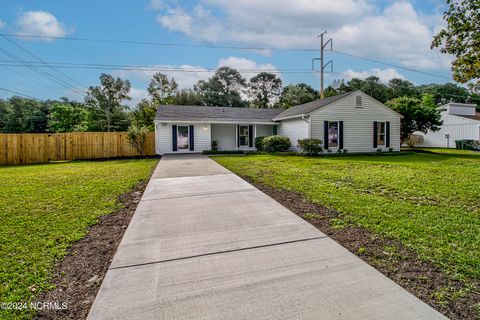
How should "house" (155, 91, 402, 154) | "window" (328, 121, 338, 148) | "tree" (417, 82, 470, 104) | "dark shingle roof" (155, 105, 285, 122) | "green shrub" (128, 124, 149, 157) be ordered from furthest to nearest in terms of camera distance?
"tree" (417, 82, 470, 104) → "dark shingle roof" (155, 105, 285, 122) → "window" (328, 121, 338, 148) → "house" (155, 91, 402, 154) → "green shrub" (128, 124, 149, 157)

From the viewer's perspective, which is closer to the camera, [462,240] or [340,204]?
→ [462,240]

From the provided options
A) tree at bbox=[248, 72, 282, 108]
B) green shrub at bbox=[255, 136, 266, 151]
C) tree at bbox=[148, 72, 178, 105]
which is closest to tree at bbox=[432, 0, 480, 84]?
green shrub at bbox=[255, 136, 266, 151]

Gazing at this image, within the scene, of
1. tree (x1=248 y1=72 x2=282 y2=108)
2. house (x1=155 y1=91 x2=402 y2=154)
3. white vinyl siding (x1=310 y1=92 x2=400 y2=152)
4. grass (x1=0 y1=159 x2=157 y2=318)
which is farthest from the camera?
tree (x1=248 y1=72 x2=282 y2=108)

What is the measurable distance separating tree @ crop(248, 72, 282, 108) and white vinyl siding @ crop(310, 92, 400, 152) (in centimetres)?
2619

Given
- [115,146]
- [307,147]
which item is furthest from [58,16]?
[307,147]

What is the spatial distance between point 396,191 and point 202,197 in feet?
14.1

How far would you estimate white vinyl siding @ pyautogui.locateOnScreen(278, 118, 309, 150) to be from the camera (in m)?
16.2

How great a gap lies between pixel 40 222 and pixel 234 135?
15939mm

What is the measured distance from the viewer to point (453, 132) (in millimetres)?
23609

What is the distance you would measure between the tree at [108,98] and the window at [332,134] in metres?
31.1

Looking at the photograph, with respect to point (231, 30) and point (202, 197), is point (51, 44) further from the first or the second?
point (202, 197)

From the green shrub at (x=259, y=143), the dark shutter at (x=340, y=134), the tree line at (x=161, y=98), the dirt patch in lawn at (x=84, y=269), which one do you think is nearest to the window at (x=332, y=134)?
the dark shutter at (x=340, y=134)

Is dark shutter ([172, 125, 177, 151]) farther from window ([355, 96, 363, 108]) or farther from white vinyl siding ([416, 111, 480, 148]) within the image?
white vinyl siding ([416, 111, 480, 148])

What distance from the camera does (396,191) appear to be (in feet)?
19.2
